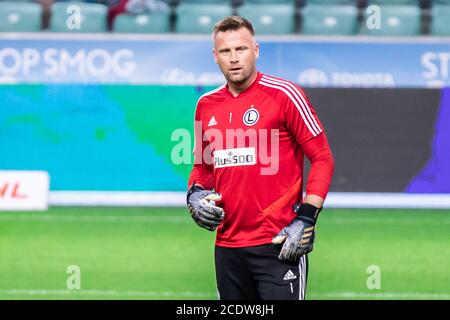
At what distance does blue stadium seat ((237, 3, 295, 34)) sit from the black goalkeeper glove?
8.63m

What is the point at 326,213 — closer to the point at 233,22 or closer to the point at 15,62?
the point at 15,62

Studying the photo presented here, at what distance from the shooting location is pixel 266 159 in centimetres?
530

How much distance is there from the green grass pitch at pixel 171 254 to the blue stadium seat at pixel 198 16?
2.54 m

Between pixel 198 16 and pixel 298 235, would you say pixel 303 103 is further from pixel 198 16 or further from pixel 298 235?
pixel 198 16

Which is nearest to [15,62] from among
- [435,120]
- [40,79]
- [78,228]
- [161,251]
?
[40,79]

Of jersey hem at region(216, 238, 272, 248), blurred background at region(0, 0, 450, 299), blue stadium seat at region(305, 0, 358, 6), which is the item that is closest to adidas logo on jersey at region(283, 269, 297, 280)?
jersey hem at region(216, 238, 272, 248)

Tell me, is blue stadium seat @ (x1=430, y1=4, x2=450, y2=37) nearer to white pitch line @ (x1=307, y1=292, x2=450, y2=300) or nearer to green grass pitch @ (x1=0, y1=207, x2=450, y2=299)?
green grass pitch @ (x1=0, y1=207, x2=450, y2=299)

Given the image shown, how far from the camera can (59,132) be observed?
39.5 feet

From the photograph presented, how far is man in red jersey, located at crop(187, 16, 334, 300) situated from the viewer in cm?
523

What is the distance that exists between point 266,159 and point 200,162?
497 millimetres

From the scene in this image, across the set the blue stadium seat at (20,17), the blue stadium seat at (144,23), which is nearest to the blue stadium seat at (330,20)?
the blue stadium seat at (144,23)

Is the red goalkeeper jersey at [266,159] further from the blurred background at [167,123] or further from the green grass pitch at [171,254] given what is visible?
the blurred background at [167,123]

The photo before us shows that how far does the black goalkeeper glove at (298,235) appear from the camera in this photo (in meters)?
5.12
